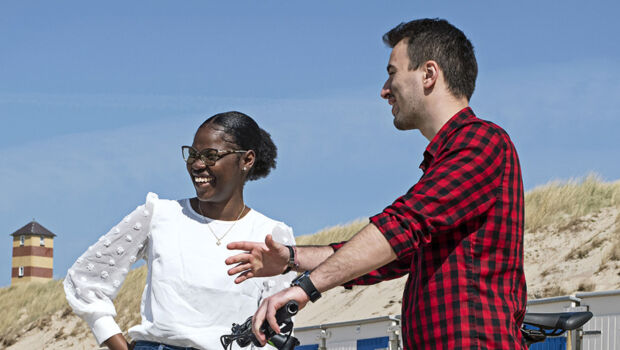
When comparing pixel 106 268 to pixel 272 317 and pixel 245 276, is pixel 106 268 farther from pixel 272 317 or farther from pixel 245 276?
pixel 272 317

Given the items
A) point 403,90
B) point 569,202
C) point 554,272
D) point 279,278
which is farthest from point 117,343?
point 569,202

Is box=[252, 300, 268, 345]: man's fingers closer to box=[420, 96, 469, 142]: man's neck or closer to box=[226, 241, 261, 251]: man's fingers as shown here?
box=[226, 241, 261, 251]: man's fingers

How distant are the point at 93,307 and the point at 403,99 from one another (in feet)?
7.28

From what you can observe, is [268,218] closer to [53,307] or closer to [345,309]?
[345,309]

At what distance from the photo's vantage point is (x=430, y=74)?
3225 mm

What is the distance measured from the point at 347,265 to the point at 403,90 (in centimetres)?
74

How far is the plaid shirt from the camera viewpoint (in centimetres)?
286

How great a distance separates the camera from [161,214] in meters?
4.70

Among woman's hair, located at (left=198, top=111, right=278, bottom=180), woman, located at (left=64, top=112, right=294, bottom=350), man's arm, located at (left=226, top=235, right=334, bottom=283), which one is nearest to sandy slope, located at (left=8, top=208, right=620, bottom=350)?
woman's hair, located at (left=198, top=111, right=278, bottom=180)

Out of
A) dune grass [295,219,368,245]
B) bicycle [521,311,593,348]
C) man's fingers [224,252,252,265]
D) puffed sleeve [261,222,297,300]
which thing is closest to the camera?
man's fingers [224,252,252,265]

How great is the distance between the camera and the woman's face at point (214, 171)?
4.70m

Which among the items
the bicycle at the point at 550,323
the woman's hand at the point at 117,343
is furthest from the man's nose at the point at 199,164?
the bicycle at the point at 550,323

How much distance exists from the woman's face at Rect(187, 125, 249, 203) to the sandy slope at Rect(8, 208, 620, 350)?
1229 cm

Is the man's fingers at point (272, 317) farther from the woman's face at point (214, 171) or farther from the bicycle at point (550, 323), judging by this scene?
the bicycle at point (550, 323)
